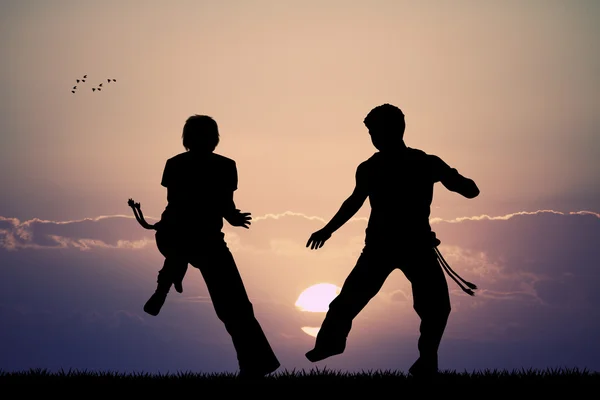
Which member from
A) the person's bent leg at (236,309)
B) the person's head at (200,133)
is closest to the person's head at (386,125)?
the person's head at (200,133)

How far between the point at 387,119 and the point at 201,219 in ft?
7.50

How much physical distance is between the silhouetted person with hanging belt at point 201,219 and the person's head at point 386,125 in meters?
1.60

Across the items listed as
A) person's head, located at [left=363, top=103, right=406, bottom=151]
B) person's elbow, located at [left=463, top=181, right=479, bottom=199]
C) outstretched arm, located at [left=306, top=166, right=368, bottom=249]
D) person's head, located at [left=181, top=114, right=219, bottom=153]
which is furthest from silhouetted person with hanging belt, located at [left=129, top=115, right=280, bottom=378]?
person's elbow, located at [left=463, top=181, right=479, bottom=199]

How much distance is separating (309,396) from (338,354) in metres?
0.77

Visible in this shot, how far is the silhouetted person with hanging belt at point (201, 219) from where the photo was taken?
392 inches

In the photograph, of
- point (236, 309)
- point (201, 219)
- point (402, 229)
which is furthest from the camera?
point (236, 309)

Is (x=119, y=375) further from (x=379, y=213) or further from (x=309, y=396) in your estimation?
Result: (x=379, y=213)

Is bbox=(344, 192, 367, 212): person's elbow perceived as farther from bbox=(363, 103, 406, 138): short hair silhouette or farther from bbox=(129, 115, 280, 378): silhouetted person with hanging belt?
bbox=(129, 115, 280, 378): silhouetted person with hanging belt

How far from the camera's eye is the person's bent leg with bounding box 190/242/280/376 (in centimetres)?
998

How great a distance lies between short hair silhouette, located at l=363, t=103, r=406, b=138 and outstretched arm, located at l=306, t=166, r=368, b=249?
1.75 feet

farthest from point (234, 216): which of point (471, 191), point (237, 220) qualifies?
point (471, 191)

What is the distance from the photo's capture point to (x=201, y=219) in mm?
9938

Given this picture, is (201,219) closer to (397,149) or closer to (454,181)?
(397,149)

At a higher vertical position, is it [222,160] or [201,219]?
[222,160]
